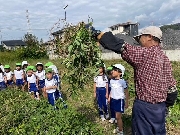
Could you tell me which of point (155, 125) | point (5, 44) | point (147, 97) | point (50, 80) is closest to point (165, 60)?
point (147, 97)

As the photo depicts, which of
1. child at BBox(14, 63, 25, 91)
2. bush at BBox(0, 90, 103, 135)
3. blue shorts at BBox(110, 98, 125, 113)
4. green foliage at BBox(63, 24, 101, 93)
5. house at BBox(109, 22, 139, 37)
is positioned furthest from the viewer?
house at BBox(109, 22, 139, 37)

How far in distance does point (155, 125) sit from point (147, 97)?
39cm

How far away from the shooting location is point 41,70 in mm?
9648

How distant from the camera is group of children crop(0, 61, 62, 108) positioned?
762 centimetres

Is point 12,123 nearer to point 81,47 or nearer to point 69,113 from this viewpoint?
point 69,113

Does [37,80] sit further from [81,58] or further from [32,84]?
[81,58]

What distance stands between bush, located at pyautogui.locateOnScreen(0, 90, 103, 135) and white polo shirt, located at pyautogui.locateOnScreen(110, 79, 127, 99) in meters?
1.09

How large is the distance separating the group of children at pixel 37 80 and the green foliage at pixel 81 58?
10.4 feet

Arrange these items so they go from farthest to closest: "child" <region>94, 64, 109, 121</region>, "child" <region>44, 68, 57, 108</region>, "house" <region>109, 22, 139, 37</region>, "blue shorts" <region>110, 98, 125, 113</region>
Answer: "house" <region>109, 22, 139, 37</region> → "child" <region>44, 68, 57, 108</region> → "child" <region>94, 64, 109, 121</region> → "blue shorts" <region>110, 98, 125, 113</region>

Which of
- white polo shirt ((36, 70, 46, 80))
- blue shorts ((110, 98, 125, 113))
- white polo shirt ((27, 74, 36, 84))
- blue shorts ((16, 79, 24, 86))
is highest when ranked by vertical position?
white polo shirt ((36, 70, 46, 80))

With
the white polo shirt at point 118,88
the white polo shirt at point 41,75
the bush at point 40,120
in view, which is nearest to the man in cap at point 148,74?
the bush at point 40,120

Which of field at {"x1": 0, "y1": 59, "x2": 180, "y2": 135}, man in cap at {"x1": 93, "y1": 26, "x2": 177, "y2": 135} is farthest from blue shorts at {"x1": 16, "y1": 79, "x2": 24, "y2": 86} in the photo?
man in cap at {"x1": 93, "y1": 26, "x2": 177, "y2": 135}

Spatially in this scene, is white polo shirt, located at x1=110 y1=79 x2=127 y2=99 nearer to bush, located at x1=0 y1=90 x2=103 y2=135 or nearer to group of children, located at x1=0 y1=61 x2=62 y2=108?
bush, located at x1=0 y1=90 x2=103 y2=135

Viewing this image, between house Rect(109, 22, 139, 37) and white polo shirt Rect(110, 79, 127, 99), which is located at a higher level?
house Rect(109, 22, 139, 37)
